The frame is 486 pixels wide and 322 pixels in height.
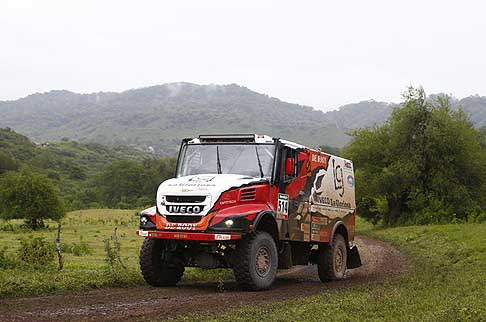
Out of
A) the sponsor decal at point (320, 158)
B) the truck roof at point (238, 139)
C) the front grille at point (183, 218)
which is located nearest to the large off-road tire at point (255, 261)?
the front grille at point (183, 218)

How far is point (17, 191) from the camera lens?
194ft

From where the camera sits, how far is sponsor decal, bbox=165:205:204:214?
490 inches

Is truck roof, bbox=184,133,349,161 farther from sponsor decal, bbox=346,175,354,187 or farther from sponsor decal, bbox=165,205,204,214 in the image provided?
sponsor decal, bbox=346,175,354,187

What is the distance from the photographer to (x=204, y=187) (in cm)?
1263

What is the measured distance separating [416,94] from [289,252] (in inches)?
1425

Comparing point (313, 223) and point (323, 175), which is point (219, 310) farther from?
point (323, 175)

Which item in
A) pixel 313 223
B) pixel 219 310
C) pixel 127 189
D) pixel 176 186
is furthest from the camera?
pixel 127 189

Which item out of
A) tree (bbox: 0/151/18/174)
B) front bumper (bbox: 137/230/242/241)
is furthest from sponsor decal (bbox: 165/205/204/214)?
tree (bbox: 0/151/18/174)

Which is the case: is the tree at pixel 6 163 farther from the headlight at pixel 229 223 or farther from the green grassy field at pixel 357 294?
the headlight at pixel 229 223

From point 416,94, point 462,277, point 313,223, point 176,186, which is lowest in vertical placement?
point 462,277

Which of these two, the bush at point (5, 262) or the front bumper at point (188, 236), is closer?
the front bumper at point (188, 236)

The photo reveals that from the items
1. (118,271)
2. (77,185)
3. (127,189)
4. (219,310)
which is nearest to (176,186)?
(118,271)

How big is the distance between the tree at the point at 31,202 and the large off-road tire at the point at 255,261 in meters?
49.1

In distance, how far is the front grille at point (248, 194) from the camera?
42.1 feet
